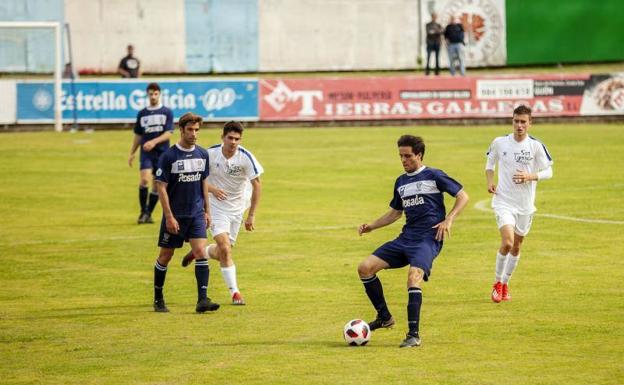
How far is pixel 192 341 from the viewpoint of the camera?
46.1 ft

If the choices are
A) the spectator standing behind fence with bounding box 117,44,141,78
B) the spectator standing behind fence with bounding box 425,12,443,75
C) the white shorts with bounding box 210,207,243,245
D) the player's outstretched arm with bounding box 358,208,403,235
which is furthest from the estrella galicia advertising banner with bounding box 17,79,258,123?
the player's outstretched arm with bounding box 358,208,403,235

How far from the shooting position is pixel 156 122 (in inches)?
973

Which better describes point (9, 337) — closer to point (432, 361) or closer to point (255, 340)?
point (255, 340)

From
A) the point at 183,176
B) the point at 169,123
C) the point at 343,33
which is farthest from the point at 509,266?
the point at 343,33

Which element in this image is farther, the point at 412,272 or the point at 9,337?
the point at 9,337

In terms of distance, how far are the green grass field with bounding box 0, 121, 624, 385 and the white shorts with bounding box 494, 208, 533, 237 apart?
912 mm

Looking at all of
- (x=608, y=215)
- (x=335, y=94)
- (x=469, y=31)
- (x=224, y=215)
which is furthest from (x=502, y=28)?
(x=224, y=215)

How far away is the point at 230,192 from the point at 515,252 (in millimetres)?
4025

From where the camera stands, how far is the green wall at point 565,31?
5625cm

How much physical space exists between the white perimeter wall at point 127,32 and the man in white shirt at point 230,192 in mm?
38108

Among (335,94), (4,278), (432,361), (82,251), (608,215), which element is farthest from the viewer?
(335,94)

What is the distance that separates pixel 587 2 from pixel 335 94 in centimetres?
1790

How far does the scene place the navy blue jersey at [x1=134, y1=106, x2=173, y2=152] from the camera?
2462 cm

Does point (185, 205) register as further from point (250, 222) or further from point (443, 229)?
point (443, 229)
